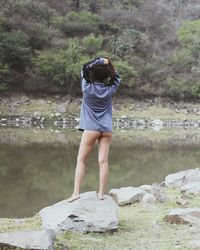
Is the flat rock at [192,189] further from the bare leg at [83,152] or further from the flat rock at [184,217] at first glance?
the bare leg at [83,152]

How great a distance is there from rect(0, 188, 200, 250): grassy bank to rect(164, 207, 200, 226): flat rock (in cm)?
7

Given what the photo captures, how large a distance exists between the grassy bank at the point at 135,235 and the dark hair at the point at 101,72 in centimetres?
153

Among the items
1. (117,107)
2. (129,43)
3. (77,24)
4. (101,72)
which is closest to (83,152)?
(101,72)

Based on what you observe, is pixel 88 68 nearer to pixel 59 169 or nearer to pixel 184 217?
pixel 184 217

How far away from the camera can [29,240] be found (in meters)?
3.79

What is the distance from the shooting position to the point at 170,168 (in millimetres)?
13625

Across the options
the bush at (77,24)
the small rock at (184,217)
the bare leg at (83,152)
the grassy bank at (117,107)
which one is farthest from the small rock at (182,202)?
the bush at (77,24)

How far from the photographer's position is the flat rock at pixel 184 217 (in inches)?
202

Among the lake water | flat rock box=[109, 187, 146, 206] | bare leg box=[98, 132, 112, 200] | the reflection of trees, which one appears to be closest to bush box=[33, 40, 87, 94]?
the lake water

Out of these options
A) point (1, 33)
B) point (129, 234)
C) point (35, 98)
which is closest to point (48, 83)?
point (35, 98)

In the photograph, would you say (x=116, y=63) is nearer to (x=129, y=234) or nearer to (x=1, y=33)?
(x=1, y=33)

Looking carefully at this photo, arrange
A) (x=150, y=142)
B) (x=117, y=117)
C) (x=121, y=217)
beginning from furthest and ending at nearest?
(x=117, y=117) < (x=150, y=142) < (x=121, y=217)

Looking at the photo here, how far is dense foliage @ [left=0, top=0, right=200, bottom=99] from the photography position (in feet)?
114

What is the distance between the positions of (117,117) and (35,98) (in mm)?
5873
